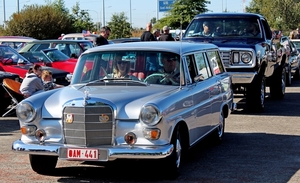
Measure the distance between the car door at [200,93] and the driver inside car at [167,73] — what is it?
0.25 metres

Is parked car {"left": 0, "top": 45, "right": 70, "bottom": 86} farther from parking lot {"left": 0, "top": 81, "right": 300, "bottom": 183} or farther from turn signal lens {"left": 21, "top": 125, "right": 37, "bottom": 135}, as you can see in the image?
turn signal lens {"left": 21, "top": 125, "right": 37, "bottom": 135}

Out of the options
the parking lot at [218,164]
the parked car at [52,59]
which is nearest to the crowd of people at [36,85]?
the parking lot at [218,164]

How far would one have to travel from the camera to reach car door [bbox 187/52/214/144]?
29.0ft

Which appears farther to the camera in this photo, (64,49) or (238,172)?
(64,49)

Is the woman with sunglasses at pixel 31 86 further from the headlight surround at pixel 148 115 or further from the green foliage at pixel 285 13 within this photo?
the green foliage at pixel 285 13

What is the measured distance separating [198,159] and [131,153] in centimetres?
214

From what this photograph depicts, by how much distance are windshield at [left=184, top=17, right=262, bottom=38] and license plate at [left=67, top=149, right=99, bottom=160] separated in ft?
27.6

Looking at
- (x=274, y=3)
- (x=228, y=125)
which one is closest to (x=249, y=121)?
(x=228, y=125)

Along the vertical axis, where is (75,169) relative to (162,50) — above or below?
below

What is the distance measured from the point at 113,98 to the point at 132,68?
1197 mm

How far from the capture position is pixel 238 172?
8.45m

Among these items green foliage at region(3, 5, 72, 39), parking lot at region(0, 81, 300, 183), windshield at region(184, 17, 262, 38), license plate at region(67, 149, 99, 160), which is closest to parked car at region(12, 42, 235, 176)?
license plate at region(67, 149, 99, 160)

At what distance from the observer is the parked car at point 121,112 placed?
7504 mm

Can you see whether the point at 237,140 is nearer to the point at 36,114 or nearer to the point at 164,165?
the point at 164,165
